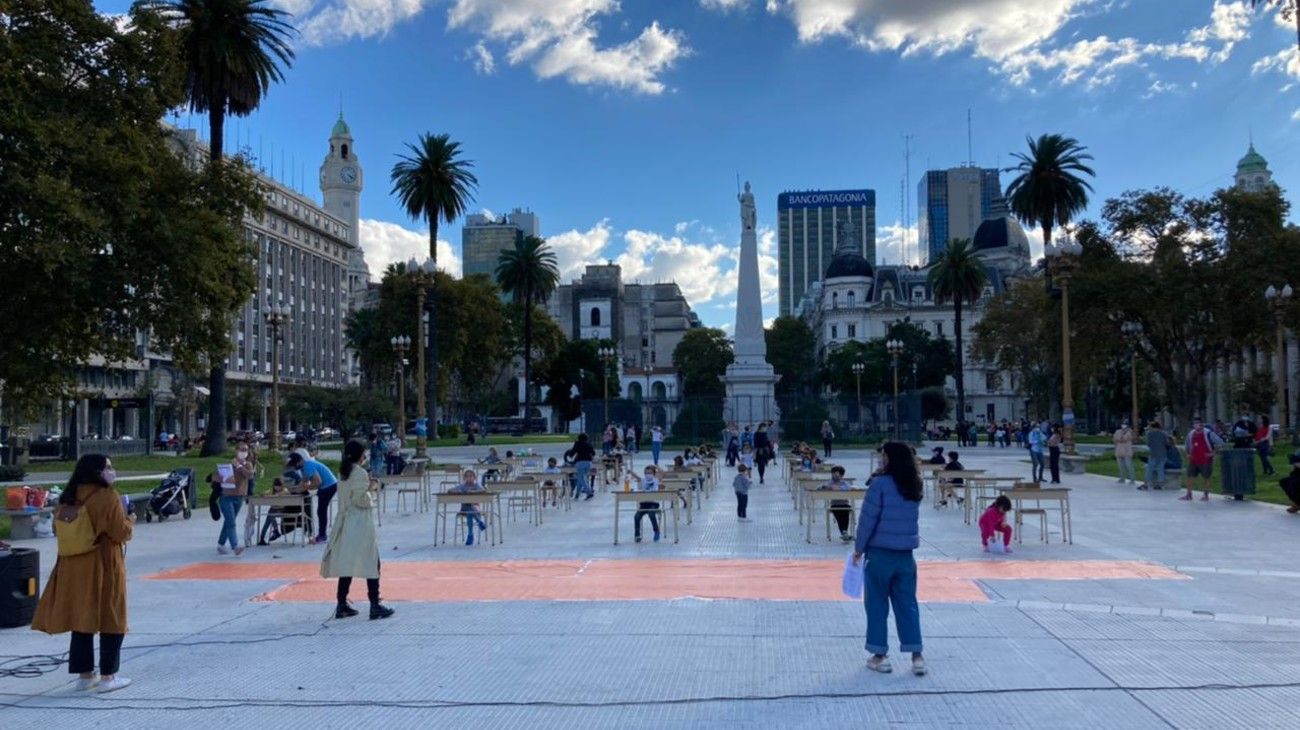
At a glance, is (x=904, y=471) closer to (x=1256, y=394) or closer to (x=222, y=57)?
(x=222, y=57)

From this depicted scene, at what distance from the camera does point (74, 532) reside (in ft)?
23.7

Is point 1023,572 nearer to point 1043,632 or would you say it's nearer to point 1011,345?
point 1043,632

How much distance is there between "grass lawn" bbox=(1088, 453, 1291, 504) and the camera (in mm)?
22619

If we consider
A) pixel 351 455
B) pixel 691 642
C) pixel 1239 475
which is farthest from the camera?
pixel 1239 475

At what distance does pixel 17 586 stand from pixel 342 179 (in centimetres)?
13413

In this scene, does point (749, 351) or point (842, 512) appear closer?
point (842, 512)

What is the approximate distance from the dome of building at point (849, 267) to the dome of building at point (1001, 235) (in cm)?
1372

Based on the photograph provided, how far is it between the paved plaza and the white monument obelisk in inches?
1562

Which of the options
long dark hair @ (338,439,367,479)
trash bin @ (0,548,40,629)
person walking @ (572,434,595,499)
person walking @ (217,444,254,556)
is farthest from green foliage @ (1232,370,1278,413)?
trash bin @ (0,548,40,629)

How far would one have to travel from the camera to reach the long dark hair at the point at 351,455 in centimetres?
1017

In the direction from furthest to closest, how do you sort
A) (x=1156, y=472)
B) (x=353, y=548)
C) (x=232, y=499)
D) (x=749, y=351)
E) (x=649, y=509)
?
1. (x=749, y=351)
2. (x=1156, y=472)
3. (x=649, y=509)
4. (x=232, y=499)
5. (x=353, y=548)

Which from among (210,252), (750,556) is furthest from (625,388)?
(750,556)

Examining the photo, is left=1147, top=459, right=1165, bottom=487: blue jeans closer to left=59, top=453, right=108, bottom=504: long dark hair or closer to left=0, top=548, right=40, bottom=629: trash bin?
left=0, top=548, right=40, bottom=629: trash bin

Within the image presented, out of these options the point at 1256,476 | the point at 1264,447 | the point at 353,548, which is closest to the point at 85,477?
the point at 353,548
